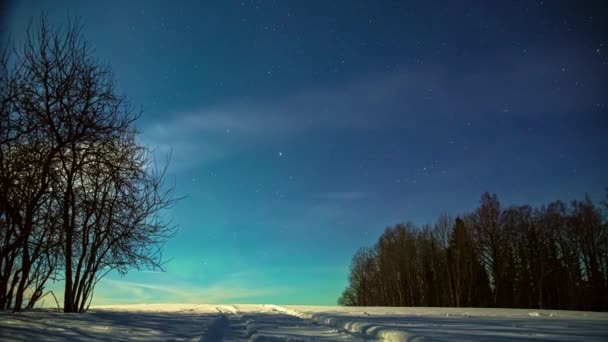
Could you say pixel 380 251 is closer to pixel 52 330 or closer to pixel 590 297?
pixel 590 297

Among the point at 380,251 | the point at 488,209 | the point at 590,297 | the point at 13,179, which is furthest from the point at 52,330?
the point at 380,251

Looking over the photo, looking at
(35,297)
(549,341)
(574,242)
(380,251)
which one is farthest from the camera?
(380,251)

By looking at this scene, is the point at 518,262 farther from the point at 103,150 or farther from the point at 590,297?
the point at 103,150

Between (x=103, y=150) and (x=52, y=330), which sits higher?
(x=103, y=150)

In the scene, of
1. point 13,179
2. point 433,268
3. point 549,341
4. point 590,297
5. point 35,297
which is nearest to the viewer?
point 549,341

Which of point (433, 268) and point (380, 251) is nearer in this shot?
point (433, 268)

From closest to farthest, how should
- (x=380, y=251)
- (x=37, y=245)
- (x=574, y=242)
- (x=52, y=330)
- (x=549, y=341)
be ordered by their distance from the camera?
(x=549, y=341) → (x=52, y=330) → (x=37, y=245) → (x=574, y=242) → (x=380, y=251)

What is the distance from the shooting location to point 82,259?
11.6 meters

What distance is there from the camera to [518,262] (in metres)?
40.9

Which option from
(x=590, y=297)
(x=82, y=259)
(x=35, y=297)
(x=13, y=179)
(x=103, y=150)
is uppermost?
(x=103, y=150)

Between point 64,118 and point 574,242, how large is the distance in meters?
45.2

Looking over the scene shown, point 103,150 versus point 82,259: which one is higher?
point 103,150

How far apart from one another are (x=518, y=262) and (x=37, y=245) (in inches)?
1756

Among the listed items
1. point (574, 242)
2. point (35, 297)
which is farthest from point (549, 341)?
point (574, 242)
